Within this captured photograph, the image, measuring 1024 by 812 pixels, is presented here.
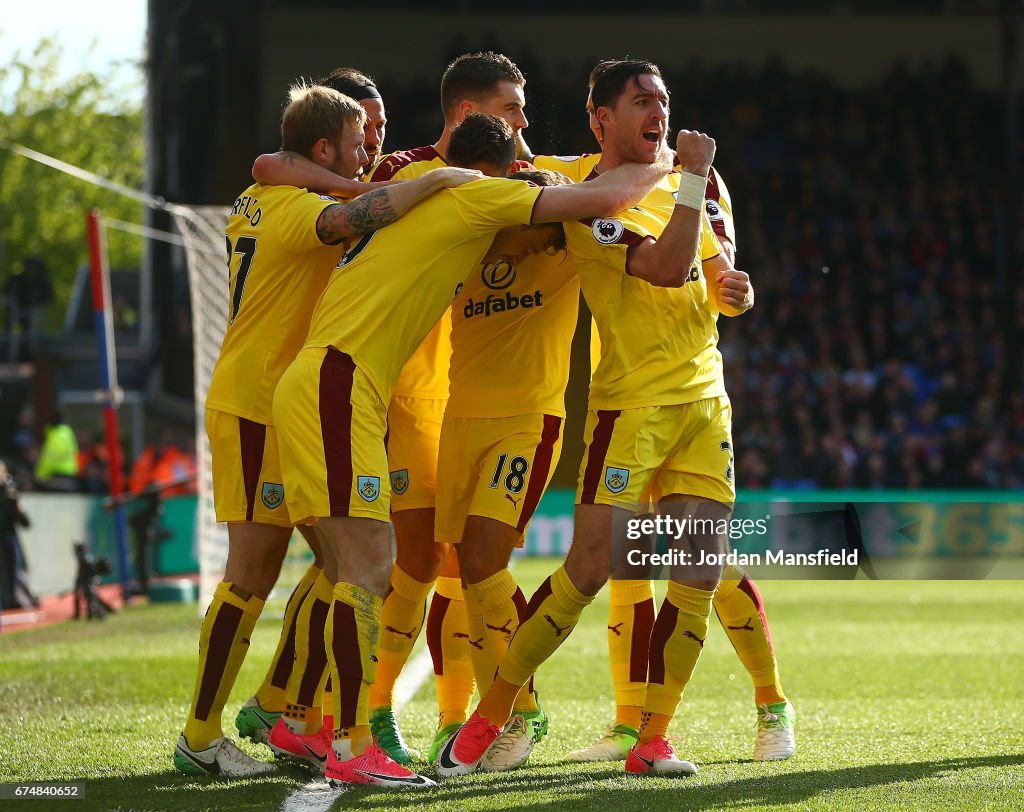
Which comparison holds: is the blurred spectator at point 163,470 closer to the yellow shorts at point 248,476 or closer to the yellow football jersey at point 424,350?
the yellow football jersey at point 424,350

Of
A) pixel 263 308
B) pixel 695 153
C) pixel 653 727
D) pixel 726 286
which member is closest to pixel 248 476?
pixel 263 308

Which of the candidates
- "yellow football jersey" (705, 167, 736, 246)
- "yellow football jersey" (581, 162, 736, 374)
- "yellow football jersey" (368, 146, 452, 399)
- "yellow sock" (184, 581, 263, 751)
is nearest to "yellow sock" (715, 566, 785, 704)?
"yellow football jersey" (581, 162, 736, 374)

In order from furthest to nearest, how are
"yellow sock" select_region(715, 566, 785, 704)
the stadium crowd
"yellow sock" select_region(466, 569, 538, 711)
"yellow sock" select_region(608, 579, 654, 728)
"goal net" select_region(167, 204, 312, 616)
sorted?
the stadium crowd → "goal net" select_region(167, 204, 312, 616) → "yellow sock" select_region(608, 579, 654, 728) → "yellow sock" select_region(715, 566, 785, 704) → "yellow sock" select_region(466, 569, 538, 711)

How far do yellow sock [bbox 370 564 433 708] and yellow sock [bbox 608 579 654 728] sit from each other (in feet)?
2.48

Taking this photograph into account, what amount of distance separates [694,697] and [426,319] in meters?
A: 3.26

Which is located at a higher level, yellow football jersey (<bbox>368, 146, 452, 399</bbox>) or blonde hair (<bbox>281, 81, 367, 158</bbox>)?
blonde hair (<bbox>281, 81, 367, 158</bbox>)

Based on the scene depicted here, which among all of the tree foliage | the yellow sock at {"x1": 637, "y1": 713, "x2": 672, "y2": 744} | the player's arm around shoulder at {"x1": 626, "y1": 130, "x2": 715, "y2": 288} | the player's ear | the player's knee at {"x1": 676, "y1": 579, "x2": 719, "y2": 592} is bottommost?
the yellow sock at {"x1": 637, "y1": 713, "x2": 672, "y2": 744}

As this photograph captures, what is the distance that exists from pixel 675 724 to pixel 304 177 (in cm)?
288

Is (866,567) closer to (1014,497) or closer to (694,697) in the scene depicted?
(694,697)

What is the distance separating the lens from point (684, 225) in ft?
15.4

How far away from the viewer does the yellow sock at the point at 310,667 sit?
524 cm

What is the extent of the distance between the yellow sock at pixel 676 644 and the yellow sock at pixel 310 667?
120cm

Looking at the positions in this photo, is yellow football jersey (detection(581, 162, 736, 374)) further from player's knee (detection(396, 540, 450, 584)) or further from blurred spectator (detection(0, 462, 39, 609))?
blurred spectator (detection(0, 462, 39, 609))

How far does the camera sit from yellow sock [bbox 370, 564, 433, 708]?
5.59m
